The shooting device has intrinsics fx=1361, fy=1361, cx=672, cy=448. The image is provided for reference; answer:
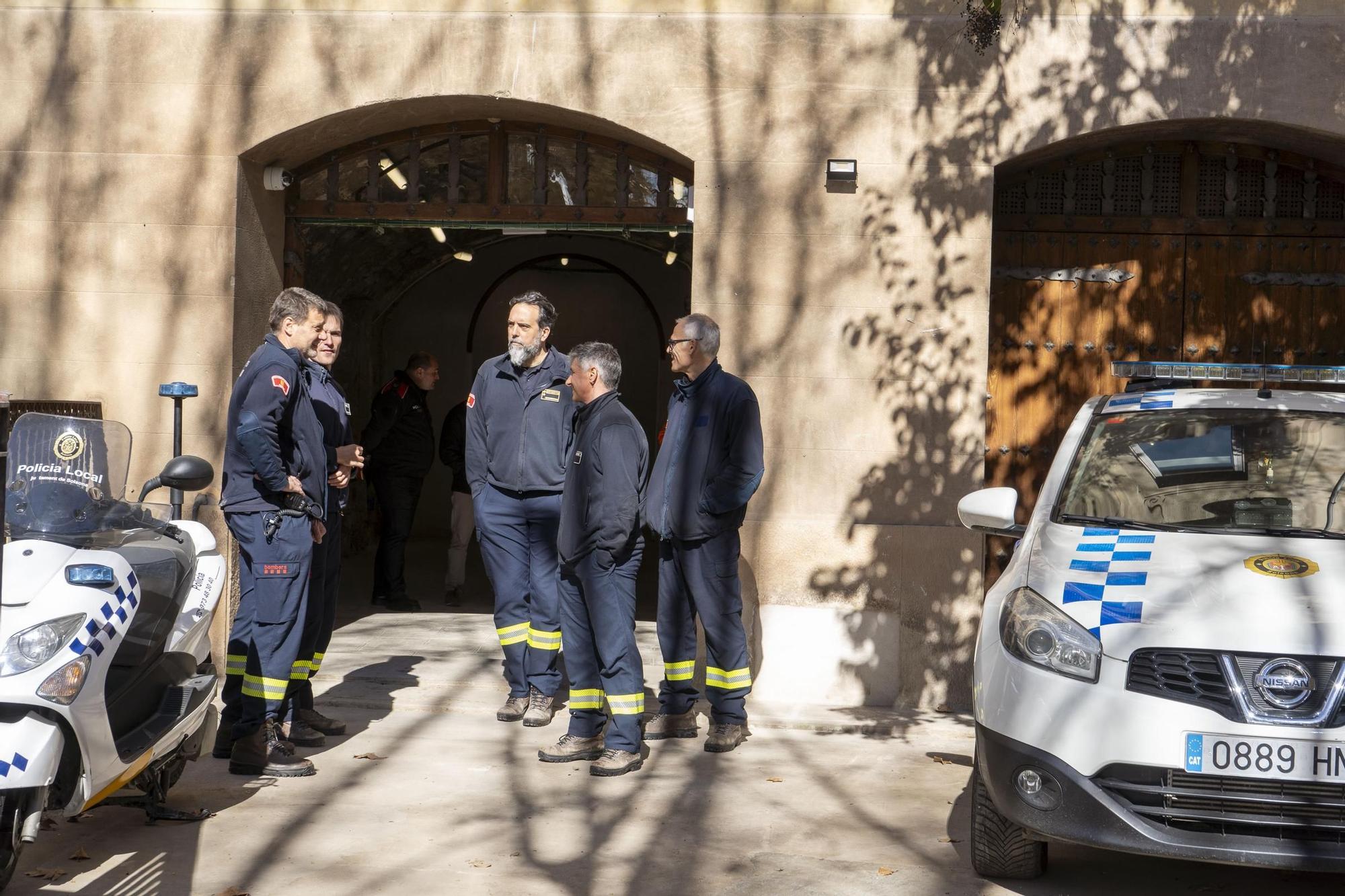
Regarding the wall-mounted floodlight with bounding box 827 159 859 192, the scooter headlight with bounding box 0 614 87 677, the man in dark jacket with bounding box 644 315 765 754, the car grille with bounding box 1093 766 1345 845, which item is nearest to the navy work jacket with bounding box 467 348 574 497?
the man in dark jacket with bounding box 644 315 765 754

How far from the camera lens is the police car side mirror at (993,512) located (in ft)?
16.6

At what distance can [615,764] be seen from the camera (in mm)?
5965

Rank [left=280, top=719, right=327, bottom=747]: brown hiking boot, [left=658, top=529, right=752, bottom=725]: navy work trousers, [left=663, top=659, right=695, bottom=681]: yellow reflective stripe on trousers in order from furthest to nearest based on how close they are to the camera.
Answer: [left=663, top=659, right=695, bottom=681]: yellow reflective stripe on trousers, [left=658, top=529, right=752, bottom=725]: navy work trousers, [left=280, top=719, right=327, bottom=747]: brown hiking boot

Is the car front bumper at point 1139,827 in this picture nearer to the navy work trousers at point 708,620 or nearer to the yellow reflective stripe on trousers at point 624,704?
the yellow reflective stripe on trousers at point 624,704

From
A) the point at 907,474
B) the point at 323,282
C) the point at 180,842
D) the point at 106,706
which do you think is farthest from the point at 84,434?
the point at 323,282

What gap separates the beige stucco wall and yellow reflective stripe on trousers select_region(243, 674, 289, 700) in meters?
2.89

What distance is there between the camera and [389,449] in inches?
430

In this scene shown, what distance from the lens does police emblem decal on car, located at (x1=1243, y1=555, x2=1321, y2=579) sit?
4.32m

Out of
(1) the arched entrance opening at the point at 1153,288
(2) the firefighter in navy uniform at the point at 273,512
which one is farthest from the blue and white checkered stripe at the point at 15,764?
(1) the arched entrance opening at the point at 1153,288

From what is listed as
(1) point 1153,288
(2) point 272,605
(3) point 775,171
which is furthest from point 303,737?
(1) point 1153,288

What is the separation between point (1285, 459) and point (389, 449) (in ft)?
24.1

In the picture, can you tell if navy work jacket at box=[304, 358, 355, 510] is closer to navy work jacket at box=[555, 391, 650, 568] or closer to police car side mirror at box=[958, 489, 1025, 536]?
navy work jacket at box=[555, 391, 650, 568]

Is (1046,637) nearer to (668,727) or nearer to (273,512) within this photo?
(668,727)

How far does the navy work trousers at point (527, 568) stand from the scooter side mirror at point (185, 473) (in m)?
2.46
